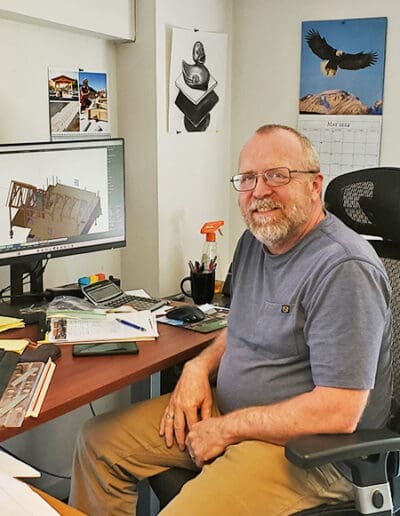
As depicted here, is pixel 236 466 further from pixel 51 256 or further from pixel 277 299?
pixel 51 256

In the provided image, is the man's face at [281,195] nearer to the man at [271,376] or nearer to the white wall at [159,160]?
the man at [271,376]

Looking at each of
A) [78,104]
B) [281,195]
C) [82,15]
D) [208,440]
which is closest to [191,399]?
[208,440]

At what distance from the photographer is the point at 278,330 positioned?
1561mm

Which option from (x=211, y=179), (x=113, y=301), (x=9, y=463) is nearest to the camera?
(x=9, y=463)

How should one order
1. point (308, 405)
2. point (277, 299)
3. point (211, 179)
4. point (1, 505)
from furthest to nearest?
1. point (211, 179)
2. point (277, 299)
3. point (308, 405)
4. point (1, 505)

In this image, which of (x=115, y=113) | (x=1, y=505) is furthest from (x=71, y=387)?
(x=115, y=113)

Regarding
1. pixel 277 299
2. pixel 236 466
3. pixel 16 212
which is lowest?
pixel 236 466

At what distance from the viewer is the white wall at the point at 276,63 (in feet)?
7.99

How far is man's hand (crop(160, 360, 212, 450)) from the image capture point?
166 cm

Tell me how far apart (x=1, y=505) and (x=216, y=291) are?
5.04 ft

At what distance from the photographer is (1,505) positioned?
41.1 inches

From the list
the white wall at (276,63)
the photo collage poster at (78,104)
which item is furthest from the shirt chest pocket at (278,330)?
the white wall at (276,63)

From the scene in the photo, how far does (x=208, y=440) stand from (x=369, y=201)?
2.29ft

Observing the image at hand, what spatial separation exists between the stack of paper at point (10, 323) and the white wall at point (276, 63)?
1.23 metres
